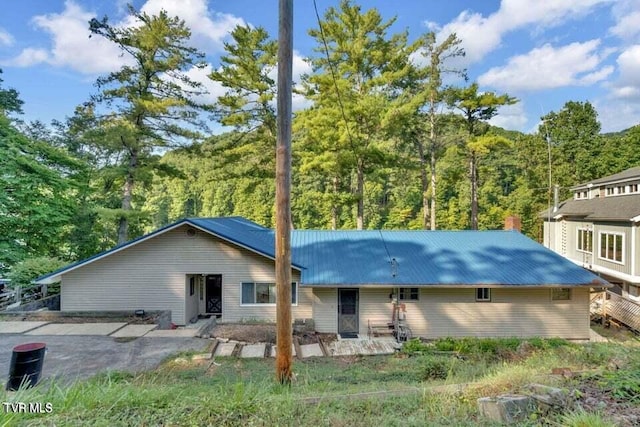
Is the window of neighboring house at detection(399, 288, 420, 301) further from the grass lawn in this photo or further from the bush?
the grass lawn

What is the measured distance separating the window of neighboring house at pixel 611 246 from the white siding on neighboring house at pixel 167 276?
15.5m

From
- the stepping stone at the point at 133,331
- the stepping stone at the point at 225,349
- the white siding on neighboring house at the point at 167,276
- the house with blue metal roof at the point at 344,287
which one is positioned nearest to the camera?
the stepping stone at the point at 225,349

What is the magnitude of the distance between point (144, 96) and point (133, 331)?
1326cm

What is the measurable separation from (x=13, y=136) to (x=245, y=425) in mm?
17424

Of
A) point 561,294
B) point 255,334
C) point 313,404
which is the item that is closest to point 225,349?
point 255,334

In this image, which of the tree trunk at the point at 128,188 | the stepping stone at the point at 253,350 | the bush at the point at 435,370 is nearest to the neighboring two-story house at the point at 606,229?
the bush at the point at 435,370

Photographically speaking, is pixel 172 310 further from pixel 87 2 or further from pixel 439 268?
pixel 87 2

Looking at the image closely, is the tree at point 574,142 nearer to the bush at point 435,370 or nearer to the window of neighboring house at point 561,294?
the window of neighboring house at point 561,294

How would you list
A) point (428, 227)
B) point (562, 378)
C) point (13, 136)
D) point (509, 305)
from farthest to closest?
point (428, 227) < point (13, 136) < point (509, 305) < point (562, 378)

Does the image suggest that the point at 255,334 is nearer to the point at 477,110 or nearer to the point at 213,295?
the point at 213,295

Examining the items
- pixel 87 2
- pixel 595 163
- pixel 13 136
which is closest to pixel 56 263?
pixel 13 136

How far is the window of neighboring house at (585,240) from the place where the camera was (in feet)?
66.5

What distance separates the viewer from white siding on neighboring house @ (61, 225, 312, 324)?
13.2m

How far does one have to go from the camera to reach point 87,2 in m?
15.3
